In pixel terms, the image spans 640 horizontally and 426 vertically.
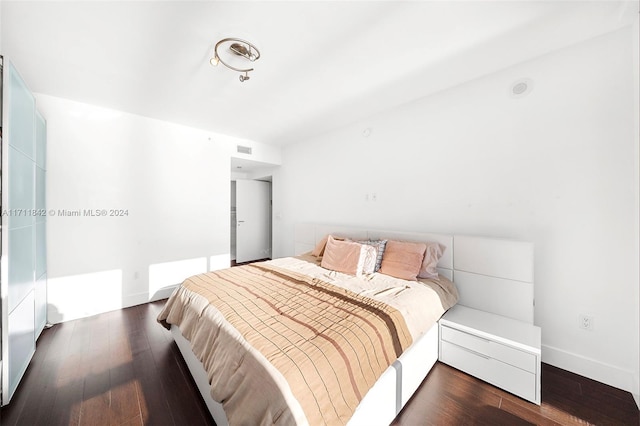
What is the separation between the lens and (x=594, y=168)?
182 centimetres

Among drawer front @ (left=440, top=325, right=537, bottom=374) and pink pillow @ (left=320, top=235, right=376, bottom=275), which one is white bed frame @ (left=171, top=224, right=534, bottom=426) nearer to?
drawer front @ (left=440, top=325, right=537, bottom=374)

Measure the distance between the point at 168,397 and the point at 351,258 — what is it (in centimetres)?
185

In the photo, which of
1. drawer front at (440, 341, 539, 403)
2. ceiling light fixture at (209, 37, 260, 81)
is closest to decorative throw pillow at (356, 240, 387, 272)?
drawer front at (440, 341, 539, 403)

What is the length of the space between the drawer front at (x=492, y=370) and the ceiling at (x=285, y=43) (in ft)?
8.04

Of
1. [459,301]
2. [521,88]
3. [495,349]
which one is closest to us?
[495,349]

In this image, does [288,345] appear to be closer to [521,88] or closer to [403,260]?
[403,260]

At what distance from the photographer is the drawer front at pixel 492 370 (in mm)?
1583

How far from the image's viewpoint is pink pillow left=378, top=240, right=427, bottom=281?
2281 millimetres

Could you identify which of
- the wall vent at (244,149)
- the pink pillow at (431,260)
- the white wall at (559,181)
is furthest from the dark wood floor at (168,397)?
the wall vent at (244,149)

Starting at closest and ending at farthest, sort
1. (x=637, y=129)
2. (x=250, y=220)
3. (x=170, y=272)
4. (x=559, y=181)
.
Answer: (x=637, y=129)
(x=559, y=181)
(x=170, y=272)
(x=250, y=220)

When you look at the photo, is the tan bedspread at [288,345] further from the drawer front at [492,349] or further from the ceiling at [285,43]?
the ceiling at [285,43]

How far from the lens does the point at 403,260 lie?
237 centimetres

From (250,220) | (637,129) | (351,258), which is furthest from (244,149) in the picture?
(637,129)

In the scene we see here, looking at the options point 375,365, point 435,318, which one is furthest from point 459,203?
point 375,365
